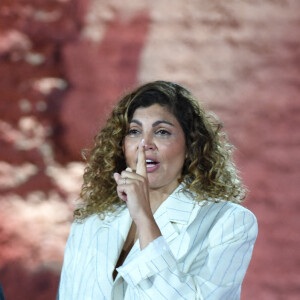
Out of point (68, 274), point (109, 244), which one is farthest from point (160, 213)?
point (68, 274)

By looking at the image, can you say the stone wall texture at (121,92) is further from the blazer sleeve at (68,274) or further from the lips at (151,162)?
the lips at (151,162)

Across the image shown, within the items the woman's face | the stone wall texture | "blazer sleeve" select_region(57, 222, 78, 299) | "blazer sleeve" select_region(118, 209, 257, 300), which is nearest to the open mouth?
the woman's face

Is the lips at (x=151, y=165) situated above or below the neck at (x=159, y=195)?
Answer: above

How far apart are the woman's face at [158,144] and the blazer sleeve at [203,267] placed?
0.61ft

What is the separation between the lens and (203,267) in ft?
4.07

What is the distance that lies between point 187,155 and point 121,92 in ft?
2.35

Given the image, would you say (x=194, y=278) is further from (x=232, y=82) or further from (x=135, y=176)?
(x=232, y=82)

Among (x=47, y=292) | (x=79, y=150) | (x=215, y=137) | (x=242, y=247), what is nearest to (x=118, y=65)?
(x=79, y=150)

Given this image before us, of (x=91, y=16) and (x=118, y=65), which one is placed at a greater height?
(x=91, y=16)

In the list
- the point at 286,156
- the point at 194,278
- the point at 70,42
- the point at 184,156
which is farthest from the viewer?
the point at 70,42

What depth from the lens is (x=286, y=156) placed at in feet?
6.59

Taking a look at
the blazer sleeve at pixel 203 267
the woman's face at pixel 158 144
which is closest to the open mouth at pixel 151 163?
the woman's face at pixel 158 144

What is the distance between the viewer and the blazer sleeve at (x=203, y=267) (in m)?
1.17

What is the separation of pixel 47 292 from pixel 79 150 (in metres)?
0.52
